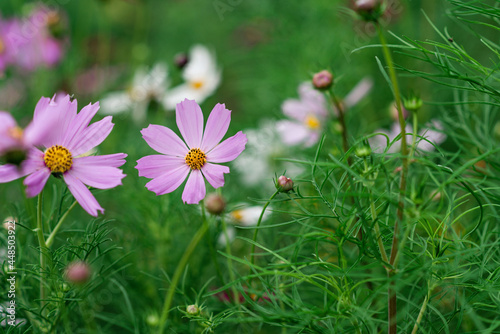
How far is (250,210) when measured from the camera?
2.93 ft

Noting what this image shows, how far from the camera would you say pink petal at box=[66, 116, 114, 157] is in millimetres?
514

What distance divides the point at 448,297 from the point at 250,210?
0.37 metres

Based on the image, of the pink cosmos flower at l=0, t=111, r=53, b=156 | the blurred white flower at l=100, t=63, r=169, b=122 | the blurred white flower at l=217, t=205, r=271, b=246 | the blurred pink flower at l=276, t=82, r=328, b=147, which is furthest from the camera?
the blurred white flower at l=100, t=63, r=169, b=122

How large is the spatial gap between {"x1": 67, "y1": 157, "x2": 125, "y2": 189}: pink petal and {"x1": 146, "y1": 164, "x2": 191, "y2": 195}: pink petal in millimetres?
47

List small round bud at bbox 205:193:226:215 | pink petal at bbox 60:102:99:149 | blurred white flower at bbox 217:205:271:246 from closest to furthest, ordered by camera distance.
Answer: pink petal at bbox 60:102:99:149 < small round bud at bbox 205:193:226:215 < blurred white flower at bbox 217:205:271:246

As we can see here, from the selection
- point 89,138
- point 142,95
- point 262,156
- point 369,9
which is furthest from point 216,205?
point 142,95

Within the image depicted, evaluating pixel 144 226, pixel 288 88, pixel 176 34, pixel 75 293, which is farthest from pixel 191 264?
pixel 176 34

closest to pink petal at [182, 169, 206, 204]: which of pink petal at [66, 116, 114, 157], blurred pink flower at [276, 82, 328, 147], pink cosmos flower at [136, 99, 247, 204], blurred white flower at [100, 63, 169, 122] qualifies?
pink cosmos flower at [136, 99, 247, 204]

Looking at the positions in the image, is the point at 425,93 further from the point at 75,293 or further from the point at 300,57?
the point at 75,293

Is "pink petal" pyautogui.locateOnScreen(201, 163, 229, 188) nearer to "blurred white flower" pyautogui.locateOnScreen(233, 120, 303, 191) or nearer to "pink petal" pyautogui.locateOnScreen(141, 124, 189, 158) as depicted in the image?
"pink petal" pyautogui.locateOnScreen(141, 124, 189, 158)

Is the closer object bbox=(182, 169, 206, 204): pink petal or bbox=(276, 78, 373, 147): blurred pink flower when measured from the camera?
bbox=(182, 169, 206, 204): pink petal

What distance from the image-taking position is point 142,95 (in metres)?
1.33

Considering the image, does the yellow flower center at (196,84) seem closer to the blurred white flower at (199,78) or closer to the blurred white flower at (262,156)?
the blurred white flower at (199,78)

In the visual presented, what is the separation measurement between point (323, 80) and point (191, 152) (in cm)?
25
